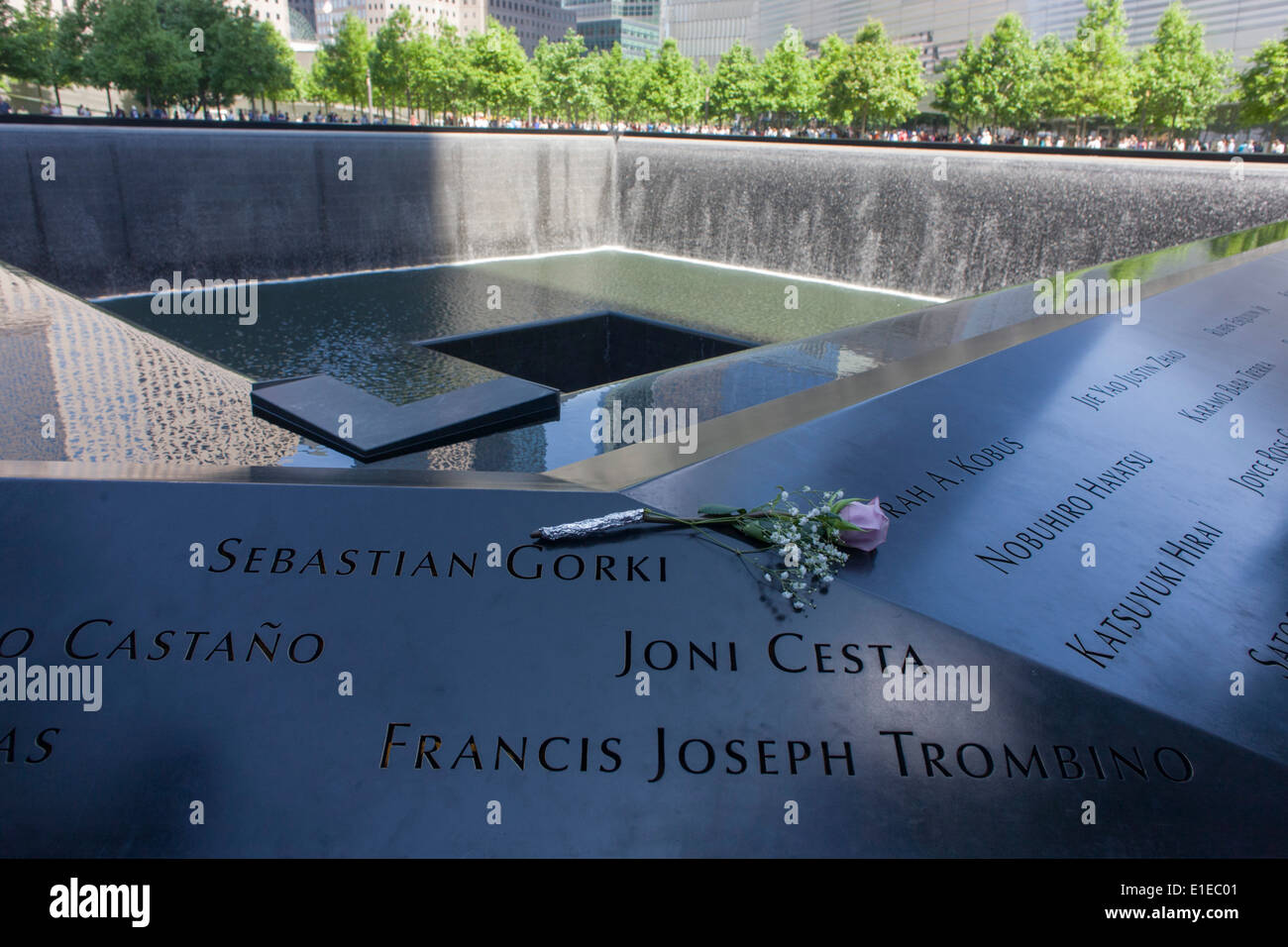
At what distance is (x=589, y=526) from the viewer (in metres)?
2.03

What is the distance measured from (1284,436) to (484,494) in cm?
275

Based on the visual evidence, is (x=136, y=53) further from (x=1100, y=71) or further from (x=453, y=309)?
(x=1100, y=71)

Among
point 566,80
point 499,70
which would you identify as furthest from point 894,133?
point 499,70

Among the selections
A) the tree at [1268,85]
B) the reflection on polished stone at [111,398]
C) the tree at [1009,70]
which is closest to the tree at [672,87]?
the tree at [1009,70]

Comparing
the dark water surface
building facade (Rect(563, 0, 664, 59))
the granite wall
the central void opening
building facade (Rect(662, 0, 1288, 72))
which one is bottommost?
the central void opening

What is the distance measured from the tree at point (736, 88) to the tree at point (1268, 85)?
17.4m

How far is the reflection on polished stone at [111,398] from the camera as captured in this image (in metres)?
3.09

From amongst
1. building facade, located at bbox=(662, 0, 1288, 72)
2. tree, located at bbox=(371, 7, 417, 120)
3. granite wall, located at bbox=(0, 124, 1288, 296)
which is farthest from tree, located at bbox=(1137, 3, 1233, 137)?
tree, located at bbox=(371, 7, 417, 120)

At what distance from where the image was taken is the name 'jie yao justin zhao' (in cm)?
187

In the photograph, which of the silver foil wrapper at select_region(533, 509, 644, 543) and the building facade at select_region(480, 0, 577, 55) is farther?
the building facade at select_region(480, 0, 577, 55)

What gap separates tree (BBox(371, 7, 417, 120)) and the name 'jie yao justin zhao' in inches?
1601

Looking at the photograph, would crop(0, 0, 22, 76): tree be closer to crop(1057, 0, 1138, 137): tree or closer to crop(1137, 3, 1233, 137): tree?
crop(1057, 0, 1138, 137): tree

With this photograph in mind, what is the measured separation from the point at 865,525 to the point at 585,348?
8.09 m
